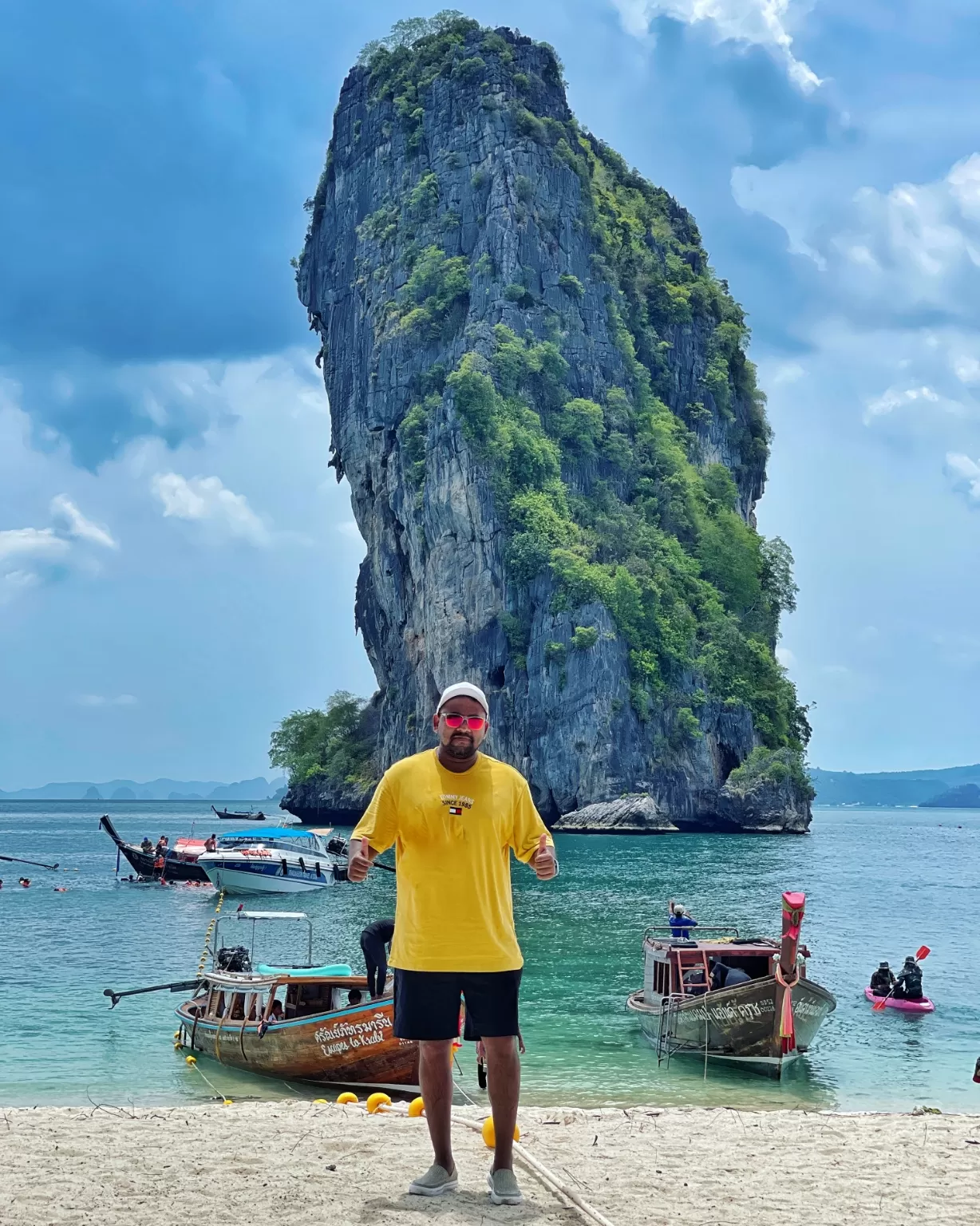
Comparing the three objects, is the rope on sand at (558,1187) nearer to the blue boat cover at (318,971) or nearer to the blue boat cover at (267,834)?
the blue boat cover at (318,971)

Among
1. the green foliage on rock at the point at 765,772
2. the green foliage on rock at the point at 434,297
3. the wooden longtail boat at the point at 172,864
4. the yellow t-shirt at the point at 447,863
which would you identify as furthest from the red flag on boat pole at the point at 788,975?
the green foliage on rock at the point at 434,297

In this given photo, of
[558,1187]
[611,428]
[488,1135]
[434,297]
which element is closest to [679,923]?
[488,1135]

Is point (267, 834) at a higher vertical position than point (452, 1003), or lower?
lower

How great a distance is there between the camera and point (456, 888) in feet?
17.7

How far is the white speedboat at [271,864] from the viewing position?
43.1 meters

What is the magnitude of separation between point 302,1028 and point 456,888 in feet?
31.1

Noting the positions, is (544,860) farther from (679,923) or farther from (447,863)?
(679,923)

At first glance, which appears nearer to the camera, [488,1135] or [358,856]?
[358,856]

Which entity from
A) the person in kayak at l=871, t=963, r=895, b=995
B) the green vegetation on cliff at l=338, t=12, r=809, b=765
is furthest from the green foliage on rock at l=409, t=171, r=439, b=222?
the person in kayak at l=871, t=963, r=895, b=995

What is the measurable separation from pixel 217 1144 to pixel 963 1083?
1131 cm

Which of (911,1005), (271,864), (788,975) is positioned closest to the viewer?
(788,975)

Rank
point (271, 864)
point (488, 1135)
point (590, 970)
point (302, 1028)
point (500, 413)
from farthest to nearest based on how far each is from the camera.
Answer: point (500, 413)
point (271, 864)
point (590, 970)
point (302, 1028)
point (488, 1135)

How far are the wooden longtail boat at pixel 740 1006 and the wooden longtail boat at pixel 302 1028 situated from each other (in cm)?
408

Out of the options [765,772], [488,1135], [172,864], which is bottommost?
[172,864]
